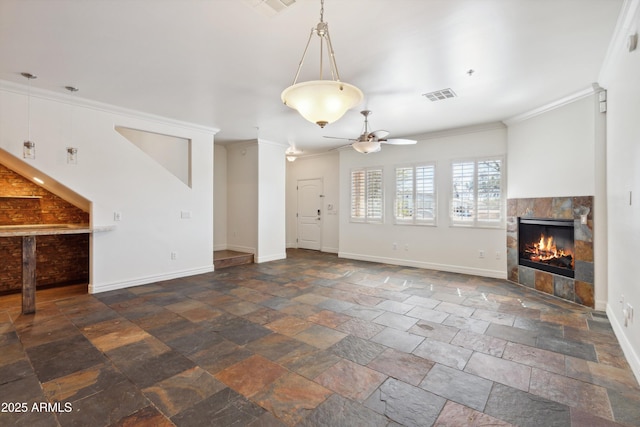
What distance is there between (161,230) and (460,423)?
5166mm

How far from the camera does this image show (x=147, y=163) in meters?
5.13

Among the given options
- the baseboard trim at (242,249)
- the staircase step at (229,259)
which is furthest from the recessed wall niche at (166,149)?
the baseboard trim at (242,249)

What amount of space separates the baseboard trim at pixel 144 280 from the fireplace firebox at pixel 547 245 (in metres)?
5.79

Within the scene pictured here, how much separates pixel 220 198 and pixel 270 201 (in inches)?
57.8

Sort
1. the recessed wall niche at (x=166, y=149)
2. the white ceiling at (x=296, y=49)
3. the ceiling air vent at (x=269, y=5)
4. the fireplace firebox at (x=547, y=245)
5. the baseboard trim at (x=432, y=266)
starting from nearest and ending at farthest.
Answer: the ceiling air vent at (x=269, y=5)
the white ceiling at (x=296, y=49)
the fireplace firebox at (x=547, y=245)
the recessed wall niche at (x=166, y=149)
the baseboard trim at (x=432, y=266)

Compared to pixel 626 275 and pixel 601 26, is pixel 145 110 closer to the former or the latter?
pixel 601 26

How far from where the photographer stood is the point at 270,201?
23.8 feet

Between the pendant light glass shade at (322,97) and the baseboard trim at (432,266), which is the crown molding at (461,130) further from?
the pendant light glass shade at (322,97)

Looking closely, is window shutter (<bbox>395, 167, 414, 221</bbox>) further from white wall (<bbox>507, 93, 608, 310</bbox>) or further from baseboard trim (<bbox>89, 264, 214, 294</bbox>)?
baseboard trim (<bbox>89, 264, 214, 294</bbox>)

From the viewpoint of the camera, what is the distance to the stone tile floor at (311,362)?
6.48ft

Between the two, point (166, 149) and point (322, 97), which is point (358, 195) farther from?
point (322, 97)

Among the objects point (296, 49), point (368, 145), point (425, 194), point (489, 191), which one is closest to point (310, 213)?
point (425, 194)

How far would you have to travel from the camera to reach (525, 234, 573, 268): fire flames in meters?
4.47

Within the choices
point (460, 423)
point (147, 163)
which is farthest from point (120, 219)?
point (460, 423)
